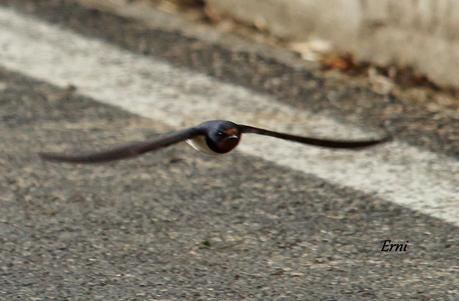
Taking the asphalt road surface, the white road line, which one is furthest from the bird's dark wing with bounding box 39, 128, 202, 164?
the white road line

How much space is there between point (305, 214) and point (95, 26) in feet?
6.98

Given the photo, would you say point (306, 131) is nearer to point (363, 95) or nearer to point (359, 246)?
point (363, 95)

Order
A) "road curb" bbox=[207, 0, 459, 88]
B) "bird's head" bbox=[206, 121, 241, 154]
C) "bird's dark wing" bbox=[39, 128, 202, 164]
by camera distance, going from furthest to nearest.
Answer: "road curb" bbox=[207, 0, 459, 88] < "bird's head" bbox=[206, 121, 241, 154] < "bird's dark wing" bbox=[39, 128, 202, 164]

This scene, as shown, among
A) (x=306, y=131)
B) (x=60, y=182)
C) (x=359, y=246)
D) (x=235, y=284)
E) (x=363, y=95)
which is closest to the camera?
(x=235, y=284)

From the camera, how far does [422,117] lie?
4777 mm

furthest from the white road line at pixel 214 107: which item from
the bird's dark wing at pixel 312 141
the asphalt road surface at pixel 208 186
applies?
the bird's dark wing at pixel 312 141

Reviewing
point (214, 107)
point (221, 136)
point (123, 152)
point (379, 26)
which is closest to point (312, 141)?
point (221, 136)

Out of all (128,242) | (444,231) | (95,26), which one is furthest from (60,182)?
(95,26)

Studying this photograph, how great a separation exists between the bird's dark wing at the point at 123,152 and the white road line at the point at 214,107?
3.12 feet

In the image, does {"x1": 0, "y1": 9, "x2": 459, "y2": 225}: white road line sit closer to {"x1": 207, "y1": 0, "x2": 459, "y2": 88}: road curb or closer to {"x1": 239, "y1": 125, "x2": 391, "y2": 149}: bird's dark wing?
{"x1": 239, "y1": 125, "x2": 391, "y2": 149}: bird's dark wing

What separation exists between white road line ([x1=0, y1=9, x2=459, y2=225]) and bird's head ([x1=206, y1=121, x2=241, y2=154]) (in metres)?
0.76

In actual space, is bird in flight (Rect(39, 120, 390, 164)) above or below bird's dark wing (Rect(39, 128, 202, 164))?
above

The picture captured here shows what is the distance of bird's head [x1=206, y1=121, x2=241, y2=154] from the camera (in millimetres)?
3469

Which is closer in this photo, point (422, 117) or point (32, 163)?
point (32, 163)
